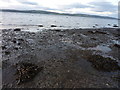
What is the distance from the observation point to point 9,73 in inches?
299

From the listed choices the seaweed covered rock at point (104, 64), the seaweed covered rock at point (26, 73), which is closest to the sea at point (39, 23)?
the seaweed covered rock at point (26, 73)

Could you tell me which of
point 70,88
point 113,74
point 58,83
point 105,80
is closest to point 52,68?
point 58,83

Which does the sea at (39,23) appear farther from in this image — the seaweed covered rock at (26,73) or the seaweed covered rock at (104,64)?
the seaweed covered rock at (104,64)

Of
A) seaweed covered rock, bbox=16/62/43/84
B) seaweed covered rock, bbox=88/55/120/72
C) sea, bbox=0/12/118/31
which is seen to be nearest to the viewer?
seaweed covered rock, bbox=16/62/43/84

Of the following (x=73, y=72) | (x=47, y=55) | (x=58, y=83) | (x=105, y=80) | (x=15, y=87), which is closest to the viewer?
(x=15, y=87)

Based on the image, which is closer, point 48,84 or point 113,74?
point 48,84

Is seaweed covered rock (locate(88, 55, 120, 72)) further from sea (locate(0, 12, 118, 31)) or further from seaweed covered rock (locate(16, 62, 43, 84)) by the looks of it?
sea (locate(0, 12, 118, 31))

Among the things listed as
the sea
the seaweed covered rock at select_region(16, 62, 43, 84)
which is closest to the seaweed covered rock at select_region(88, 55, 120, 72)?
the seaweed covered rock at select_region(16, 62, 43, 84)

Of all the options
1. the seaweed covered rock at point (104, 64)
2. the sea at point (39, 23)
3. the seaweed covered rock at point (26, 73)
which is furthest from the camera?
the sea at point (39, 23)

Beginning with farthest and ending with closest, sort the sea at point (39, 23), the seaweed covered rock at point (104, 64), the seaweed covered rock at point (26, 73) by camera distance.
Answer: the sea at point (39, 23)
the seaweed covered rock at point (104, 64)
the seaweed covered rock at point (26, 73)

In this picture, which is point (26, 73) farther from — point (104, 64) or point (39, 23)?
point (39, 23)

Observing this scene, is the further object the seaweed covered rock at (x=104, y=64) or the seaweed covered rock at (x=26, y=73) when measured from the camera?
the seaweed covered rock at (x=104, y=64)

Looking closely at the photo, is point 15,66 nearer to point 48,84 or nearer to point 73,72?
point 48,84

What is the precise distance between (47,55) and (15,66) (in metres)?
3.51
